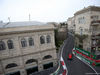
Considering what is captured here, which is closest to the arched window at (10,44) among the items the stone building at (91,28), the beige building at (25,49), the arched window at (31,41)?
the beige building at (25,49)

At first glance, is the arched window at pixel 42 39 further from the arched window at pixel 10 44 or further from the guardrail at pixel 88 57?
the guardrail at pixel 88 57

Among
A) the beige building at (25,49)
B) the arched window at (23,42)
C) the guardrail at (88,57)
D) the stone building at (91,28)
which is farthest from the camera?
the stone building at (91,28)

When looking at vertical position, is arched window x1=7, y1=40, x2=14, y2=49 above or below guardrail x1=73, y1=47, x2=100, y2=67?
above

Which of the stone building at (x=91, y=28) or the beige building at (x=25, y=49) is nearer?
the beige building at (x=25, y=49)

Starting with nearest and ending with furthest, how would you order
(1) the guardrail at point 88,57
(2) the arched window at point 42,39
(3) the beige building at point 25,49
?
(3) the beige building at point 25,49 < (2) the arched window at point 42,39 < (1) the guardrail at point 88,57

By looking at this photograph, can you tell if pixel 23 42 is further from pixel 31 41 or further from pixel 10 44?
pixel 10 44

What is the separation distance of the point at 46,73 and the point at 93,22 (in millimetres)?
18740

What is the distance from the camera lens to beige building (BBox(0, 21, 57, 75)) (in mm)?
10992

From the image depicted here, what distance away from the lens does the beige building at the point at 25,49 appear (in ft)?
36.1

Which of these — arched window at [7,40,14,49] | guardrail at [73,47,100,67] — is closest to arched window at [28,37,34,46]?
arched window at [7,40,14,49]

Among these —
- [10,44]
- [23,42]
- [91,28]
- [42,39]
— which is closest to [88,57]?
[91,28]

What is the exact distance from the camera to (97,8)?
1762 centimetres

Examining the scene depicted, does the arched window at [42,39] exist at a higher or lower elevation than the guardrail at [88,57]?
higher

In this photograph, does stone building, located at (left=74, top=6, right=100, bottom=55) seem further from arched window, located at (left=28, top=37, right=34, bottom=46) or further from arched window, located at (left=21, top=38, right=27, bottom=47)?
arched window, located at (left=21, top=38, right=27, bottom=47)
